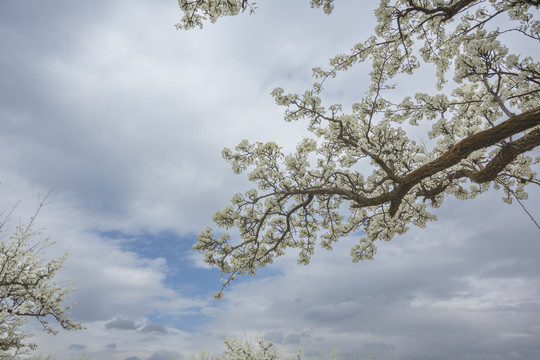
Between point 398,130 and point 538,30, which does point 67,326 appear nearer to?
point 398,130

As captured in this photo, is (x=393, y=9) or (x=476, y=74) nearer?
(x=476, y=74)

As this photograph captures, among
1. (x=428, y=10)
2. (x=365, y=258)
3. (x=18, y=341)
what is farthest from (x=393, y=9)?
(x=18, y=341)

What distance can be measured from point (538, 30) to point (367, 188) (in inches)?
208

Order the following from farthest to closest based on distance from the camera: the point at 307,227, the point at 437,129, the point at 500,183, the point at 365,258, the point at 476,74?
the point at 365,258
the point at 307,227
the point at 500,183
the point at 437,129
the point at 476,74

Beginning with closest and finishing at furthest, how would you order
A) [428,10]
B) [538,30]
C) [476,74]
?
[538,30], [476,74], [428,10]

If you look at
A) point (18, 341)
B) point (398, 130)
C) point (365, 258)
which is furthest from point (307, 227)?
point (18, 341)

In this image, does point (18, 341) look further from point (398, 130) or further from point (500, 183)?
point (500, 183)

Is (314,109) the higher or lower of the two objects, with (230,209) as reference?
higher

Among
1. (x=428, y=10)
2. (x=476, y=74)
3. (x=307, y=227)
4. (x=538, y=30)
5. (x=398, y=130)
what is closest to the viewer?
(x=538, y=30)

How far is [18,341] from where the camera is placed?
38.1 ft

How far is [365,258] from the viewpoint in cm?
1243

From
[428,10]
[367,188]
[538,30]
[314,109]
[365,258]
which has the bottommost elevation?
[365,258]

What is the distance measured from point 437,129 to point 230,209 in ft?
20.9

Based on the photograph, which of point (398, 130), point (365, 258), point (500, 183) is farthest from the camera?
point (365, 258)
